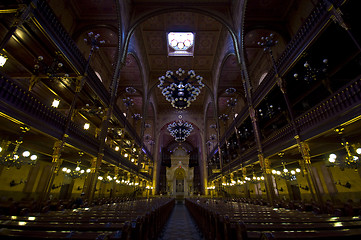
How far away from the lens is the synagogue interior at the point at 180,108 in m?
4.46

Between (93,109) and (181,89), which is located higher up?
(181,89)

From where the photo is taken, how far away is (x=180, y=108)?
14375 mm

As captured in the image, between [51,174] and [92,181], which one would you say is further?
[92,181]

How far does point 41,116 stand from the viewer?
668cm

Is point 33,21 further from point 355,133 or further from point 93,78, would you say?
point 355,133

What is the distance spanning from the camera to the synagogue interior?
14.6 feet

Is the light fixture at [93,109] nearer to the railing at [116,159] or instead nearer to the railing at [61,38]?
the railing at [61,38]

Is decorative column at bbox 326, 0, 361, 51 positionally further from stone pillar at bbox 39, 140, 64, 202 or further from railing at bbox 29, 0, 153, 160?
stone pillar at bbox 39, 140, 64, 202

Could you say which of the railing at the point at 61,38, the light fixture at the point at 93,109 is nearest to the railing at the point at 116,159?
the light fixture at the point at 93,109

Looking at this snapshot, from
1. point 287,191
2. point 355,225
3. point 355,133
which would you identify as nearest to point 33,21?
point 355,225

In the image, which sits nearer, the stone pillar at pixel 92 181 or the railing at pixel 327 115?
the railing at pixel 327 115

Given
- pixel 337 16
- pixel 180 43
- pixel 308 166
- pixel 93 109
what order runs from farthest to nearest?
1. pixel 180 43
2. pixel 93 109
3. pixel 308 166
4. pixel 337 16

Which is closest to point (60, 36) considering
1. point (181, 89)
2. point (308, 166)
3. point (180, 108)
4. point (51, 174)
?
point (51, 174)

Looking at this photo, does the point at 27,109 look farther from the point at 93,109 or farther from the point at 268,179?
the point at 268,179
